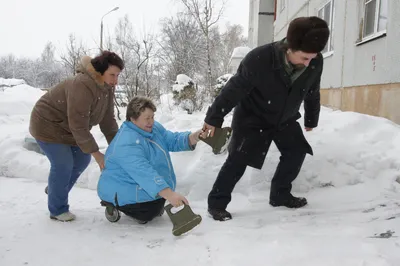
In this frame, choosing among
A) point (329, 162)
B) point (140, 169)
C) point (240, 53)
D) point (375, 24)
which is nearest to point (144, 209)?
point (140, 169)

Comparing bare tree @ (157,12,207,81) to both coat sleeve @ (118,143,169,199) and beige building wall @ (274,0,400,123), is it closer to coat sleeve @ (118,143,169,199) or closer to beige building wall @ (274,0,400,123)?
beige building wall @ (274,0,400,123)

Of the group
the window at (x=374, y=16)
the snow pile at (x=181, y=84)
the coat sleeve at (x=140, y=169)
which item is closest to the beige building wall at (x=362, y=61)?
the window at (x=374, y=16)

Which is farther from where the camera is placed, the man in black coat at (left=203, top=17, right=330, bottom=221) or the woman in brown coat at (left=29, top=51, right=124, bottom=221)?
the woman in brown coat at (left=29, top=51, right=124, bottom=221)

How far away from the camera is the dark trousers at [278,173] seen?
2846mm

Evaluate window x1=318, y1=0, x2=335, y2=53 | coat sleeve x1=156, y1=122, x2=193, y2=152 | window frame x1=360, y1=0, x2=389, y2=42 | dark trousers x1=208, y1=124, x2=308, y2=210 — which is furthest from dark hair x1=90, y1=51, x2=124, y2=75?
window x1=318, y1=0, x2=335, y2=53

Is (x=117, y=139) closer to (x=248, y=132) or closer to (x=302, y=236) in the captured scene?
(x=248, y=132)

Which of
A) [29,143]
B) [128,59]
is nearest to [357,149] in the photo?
[29,143]

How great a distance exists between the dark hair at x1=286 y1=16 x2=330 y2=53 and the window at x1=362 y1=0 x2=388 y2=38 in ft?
10.1

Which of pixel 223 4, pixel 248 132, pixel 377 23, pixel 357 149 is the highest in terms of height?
pixel 223 4

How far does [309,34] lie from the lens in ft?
7.36

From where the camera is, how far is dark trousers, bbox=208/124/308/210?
2846 millimetres

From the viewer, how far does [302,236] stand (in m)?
2.19

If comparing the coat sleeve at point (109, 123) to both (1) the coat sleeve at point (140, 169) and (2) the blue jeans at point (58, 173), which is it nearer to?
(2) the blue jeans at point (58, 173)

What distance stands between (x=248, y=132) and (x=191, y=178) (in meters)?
1.24
